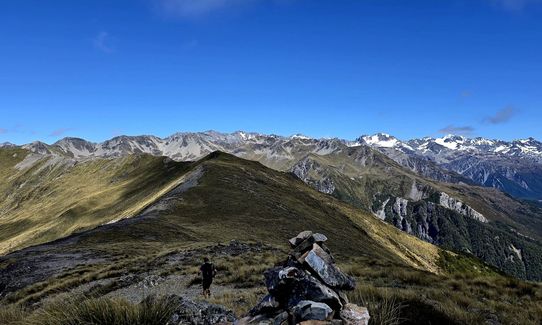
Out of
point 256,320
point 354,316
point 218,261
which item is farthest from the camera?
point 218,261

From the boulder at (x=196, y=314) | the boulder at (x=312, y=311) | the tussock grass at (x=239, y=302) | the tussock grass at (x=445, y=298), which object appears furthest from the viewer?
the tussock grass at (x=239, y=302)

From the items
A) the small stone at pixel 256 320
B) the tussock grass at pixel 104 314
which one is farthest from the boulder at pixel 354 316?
the tussock grass at pixel 104 314

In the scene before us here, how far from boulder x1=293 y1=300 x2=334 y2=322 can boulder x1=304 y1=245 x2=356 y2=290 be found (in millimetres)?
1537

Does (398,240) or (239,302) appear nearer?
(239,302)

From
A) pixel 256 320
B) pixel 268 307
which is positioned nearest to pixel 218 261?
pixel 268 307

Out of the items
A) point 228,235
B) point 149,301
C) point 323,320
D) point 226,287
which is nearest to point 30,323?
point 149,301

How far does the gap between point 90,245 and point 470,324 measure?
43.4m

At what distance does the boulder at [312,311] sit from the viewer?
868cm

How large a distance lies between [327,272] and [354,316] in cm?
169

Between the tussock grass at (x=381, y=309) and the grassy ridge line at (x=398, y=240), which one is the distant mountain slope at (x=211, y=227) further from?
the tussock grass at (x=381, y=309)

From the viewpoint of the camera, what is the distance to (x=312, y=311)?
873 centimetres

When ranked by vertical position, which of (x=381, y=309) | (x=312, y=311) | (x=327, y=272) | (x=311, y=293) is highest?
(x=327, y=272)

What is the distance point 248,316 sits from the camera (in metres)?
→ 10.2

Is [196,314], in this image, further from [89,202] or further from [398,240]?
[89,202]
